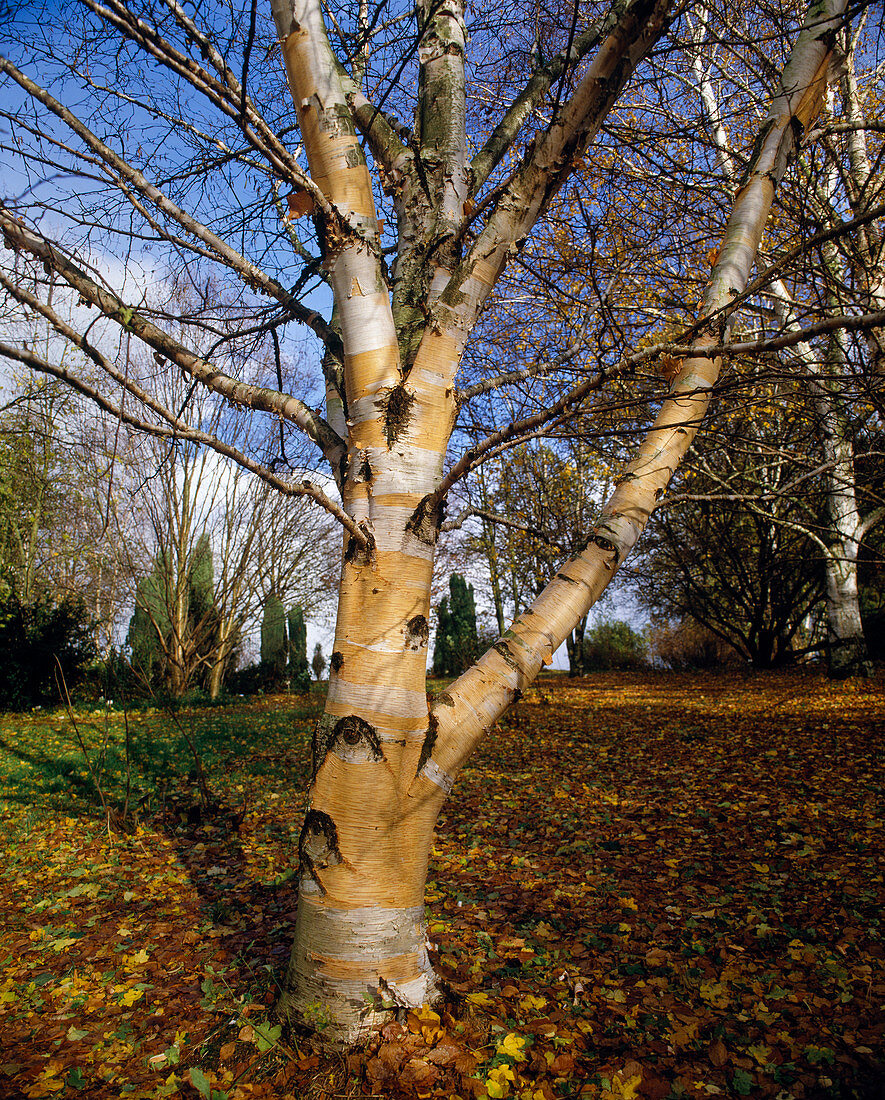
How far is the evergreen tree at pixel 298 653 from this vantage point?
A: 16.5 meters

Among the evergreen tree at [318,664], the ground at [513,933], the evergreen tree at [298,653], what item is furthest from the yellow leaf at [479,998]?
the evergreen tree at [318,664]

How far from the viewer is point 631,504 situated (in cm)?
240

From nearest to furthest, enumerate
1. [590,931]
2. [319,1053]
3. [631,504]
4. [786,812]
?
[319,1053], [631,504], [590,931], [786,812]

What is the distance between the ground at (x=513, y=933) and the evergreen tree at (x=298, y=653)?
34.1 feet

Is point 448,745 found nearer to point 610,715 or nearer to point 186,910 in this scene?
point 186,910

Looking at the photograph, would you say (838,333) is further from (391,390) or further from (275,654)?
(275,654)

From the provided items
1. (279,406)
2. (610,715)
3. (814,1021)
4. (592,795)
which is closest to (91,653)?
(610,715)

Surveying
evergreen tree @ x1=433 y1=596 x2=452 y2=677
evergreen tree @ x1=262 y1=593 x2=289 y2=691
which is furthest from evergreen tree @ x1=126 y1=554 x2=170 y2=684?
evergreen tree @ x1=433 y1=596 x2=452 y2=677

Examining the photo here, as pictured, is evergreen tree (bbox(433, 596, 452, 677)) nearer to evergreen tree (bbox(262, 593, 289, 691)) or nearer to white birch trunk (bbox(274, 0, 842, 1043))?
evergreen tree (bbox(262, 593, 289, 691))

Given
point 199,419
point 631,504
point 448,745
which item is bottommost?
point 448,745

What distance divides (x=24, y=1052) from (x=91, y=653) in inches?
493

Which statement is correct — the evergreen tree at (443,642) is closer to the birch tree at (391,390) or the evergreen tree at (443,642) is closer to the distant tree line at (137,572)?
the distant tree line at (137,572)

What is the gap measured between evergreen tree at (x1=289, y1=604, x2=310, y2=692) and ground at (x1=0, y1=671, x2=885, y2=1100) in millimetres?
10395

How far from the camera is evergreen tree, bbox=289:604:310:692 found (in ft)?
54.2
